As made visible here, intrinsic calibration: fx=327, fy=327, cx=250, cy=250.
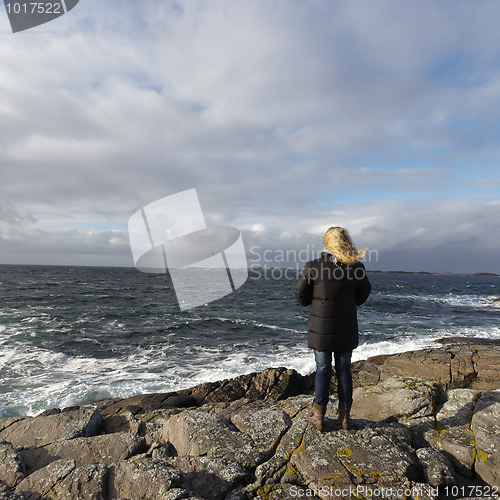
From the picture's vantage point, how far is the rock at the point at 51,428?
15.8 ft

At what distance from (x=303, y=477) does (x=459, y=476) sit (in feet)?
6.90

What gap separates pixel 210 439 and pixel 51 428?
2610mm

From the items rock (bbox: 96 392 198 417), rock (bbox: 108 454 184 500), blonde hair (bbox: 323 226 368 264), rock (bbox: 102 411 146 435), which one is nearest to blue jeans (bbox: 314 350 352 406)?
blonde hair (bbox: 323 226 368 264)

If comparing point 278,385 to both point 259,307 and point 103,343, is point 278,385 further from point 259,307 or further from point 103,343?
point 259,307

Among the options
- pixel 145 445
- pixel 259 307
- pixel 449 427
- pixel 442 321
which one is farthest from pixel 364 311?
pixel 145 445

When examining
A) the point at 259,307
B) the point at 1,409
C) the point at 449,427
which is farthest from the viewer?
the point at 259,307

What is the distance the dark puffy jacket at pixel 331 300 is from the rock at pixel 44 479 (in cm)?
315

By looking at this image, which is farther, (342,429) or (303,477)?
(342,429)

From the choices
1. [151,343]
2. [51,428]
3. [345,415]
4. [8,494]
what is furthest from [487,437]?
[151,343]

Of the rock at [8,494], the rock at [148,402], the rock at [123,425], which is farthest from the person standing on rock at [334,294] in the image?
the rock at [148,402]

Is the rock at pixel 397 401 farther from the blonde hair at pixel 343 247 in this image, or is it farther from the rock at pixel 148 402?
the rock at pixel 148 402

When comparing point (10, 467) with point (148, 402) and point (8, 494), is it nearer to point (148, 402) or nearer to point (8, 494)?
point (8, 494)

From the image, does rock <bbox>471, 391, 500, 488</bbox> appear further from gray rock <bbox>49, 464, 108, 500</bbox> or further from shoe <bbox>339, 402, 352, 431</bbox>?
gray rock <bbox>49, 464, 108, 500</bbox>

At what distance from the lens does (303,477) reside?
367 centimetres
